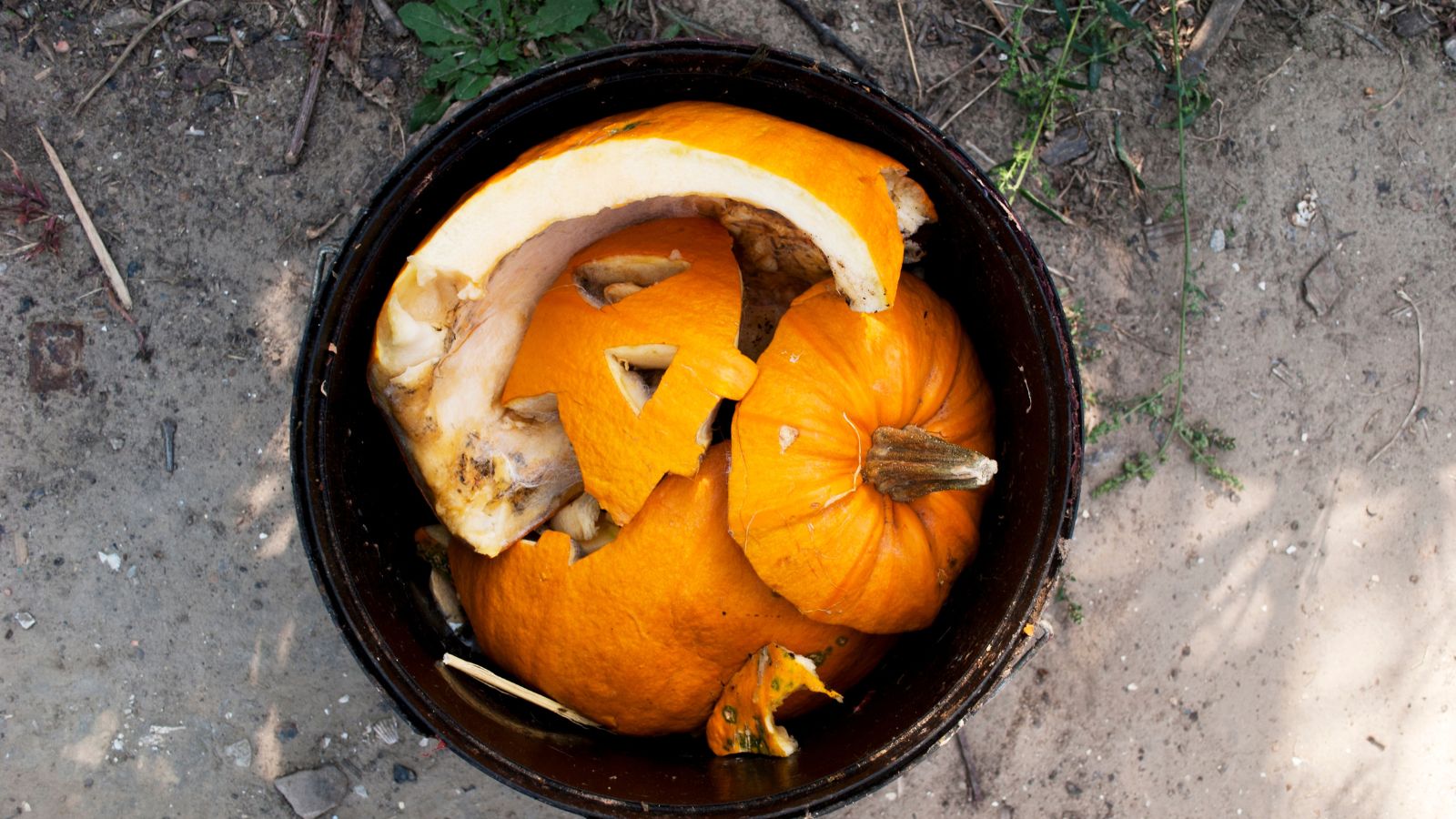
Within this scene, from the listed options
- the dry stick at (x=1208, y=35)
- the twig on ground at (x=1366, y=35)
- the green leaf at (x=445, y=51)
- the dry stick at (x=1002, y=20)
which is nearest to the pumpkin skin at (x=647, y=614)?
the green leaf at (x=445, y=51)

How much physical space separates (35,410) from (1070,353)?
1834 mm

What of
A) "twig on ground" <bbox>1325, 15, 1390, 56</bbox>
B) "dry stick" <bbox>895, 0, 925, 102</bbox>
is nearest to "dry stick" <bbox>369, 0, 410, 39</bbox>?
"dry stick" <bbox>895, 0, 925, 102</bbox>

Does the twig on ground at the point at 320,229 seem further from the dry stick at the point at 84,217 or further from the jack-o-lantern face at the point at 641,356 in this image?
the jack-o-lantern face at the point at 641,356

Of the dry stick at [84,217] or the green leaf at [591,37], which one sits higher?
the green leaf at [591,37]

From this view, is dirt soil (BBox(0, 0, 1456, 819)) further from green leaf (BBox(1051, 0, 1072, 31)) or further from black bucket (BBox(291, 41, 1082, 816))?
black bucket (BBox(291, 41, 1082, 816))

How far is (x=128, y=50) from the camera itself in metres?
1.85

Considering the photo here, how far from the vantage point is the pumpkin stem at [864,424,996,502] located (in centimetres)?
131

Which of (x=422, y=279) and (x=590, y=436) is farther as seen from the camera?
(x=590, y=436)

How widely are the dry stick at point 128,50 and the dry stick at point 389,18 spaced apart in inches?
13.7

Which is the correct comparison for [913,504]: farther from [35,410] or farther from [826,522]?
[35,410]

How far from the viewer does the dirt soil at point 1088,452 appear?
1.86 m

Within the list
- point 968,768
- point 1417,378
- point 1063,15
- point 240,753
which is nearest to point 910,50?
point 1063,15

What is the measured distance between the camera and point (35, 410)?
6.13ft

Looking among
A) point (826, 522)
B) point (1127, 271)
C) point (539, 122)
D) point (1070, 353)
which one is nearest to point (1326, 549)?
point (1127, 271)
